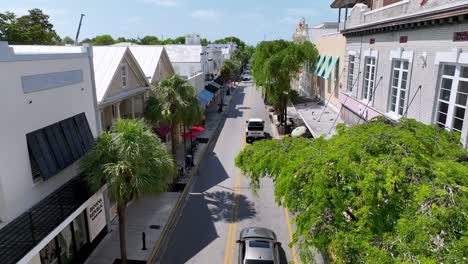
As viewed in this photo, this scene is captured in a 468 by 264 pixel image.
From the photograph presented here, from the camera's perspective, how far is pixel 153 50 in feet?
90.6

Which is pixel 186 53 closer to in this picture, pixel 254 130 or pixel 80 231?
pixel 254 130

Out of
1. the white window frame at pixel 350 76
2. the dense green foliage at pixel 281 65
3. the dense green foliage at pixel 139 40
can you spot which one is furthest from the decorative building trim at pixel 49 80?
the dense green foliage at pixel 139 40

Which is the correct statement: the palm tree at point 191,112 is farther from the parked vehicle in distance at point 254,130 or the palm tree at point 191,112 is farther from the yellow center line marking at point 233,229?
the parked vehicle in distance at point 254,130

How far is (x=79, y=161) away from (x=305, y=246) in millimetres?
10010

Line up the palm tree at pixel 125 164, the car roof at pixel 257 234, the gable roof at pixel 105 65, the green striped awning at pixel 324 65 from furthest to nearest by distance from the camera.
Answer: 1. the green striped awning at pixel 324 65
2. the gable roof at pixel 105 65
3. the car roof at pixel 257 234
4. the palm tree at pixel 125 164

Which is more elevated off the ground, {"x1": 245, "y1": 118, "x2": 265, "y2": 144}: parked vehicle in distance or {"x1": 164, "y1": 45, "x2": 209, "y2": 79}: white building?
{"x1": 164, "y1": 45, "x2": 209, "y2": 79}: white building

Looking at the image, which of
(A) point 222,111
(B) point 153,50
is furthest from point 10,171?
(A) point 222,111

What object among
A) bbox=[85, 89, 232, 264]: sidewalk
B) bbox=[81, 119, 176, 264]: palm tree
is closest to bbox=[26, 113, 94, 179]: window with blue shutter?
bbox=[81, 119, 176, 264]: palm tree

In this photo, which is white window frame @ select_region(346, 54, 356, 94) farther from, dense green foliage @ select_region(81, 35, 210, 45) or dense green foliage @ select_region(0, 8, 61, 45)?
dense green foliage @ select_region(81, 35, 210, 45)

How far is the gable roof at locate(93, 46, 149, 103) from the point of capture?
18.0m

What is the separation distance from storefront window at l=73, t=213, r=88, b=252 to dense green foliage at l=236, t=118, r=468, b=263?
9729mm

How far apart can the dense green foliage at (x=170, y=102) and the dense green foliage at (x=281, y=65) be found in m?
13.2

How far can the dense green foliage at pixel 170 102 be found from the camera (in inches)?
855

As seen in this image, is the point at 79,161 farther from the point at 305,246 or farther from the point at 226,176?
the point at 226,176
